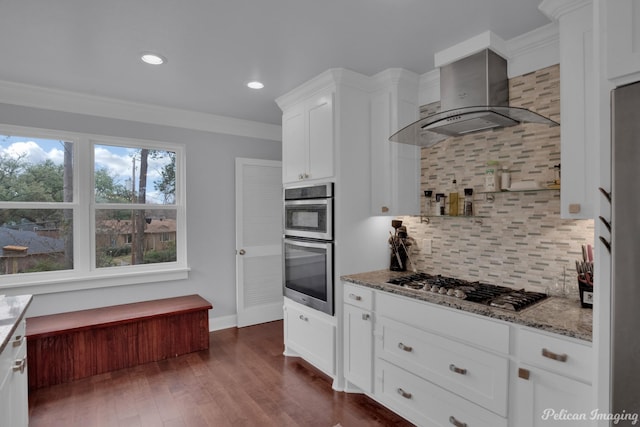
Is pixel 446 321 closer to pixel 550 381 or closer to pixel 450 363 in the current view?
pixel 450 363

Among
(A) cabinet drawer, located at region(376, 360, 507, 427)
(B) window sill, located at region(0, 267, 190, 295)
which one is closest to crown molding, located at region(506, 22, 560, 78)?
(A) cabinet drawer, located at region(376, 360, 507, 427)

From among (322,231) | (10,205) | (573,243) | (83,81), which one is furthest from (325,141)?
(10,205)

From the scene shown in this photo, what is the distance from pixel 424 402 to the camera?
208 centimetres

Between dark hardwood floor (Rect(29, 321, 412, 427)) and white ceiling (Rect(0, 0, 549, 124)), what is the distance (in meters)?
2.47

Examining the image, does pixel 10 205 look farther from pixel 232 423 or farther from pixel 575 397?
pixel 575 397

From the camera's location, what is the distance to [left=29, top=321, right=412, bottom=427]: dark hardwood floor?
2.28 m

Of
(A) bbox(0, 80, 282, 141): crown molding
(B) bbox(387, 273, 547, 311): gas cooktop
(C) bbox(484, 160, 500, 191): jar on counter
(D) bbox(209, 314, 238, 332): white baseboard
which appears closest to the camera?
(B) bbox(387, 273, 547, 311): gas cooktop

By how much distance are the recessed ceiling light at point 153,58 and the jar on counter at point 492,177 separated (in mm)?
2369

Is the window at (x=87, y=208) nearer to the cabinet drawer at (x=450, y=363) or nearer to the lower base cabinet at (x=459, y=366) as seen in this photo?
the lower base cabinet at (x=459, y=366)

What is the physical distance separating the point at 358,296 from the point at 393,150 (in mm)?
1163

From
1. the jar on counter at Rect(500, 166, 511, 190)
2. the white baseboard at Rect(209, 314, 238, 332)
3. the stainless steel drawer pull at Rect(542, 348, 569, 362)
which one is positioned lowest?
the white baseboard at Rect(209, 314, 238, 332)

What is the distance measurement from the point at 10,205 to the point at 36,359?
134 cm

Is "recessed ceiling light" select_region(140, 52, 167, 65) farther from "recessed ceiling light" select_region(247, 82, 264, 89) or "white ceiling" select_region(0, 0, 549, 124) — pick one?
"recessed ceiling light" select_region(247, 82, 264, 89)

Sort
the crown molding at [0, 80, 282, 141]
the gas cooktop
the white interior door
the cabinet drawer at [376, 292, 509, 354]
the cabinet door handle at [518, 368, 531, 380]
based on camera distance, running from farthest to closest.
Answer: the white interior door, the crown molding at [0, 80, 282, 141], the gas cooktop, the cabinet drawer at [376, 292, 509, 354], the cabinet door handle at [518, 368, 531, 380]
